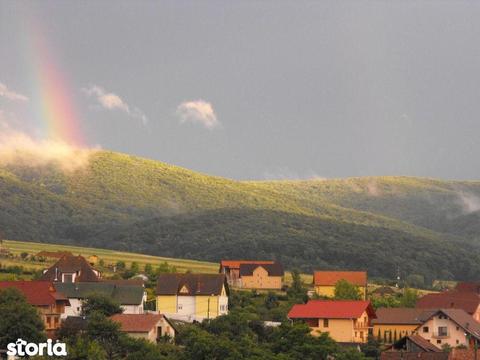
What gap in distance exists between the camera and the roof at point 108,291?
325ft

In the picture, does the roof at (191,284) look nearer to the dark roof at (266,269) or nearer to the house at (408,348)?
the house at (408,348)

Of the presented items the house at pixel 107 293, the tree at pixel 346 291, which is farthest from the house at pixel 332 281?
the house at pixel 107 293

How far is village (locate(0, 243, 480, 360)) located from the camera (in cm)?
8606

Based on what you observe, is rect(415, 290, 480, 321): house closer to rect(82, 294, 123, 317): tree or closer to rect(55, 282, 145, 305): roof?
rect(55, 282, 145, 305): roof

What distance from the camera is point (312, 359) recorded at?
73438mm

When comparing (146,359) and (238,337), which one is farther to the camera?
(238,337)

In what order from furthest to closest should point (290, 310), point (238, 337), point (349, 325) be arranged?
point (290, 310)
point (349, 325)
point (238, 337)

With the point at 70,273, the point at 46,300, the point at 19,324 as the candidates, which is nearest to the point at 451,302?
the point at 70,273

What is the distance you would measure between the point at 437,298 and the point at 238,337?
3778 cm

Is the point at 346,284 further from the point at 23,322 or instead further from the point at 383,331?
the point at 23,322

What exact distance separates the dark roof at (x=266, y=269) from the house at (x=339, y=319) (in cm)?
4331

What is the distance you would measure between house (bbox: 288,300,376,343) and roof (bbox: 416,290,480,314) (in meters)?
15.7

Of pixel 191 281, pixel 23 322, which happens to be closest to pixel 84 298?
pixel 191 281

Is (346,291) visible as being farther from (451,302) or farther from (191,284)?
(191,284)
